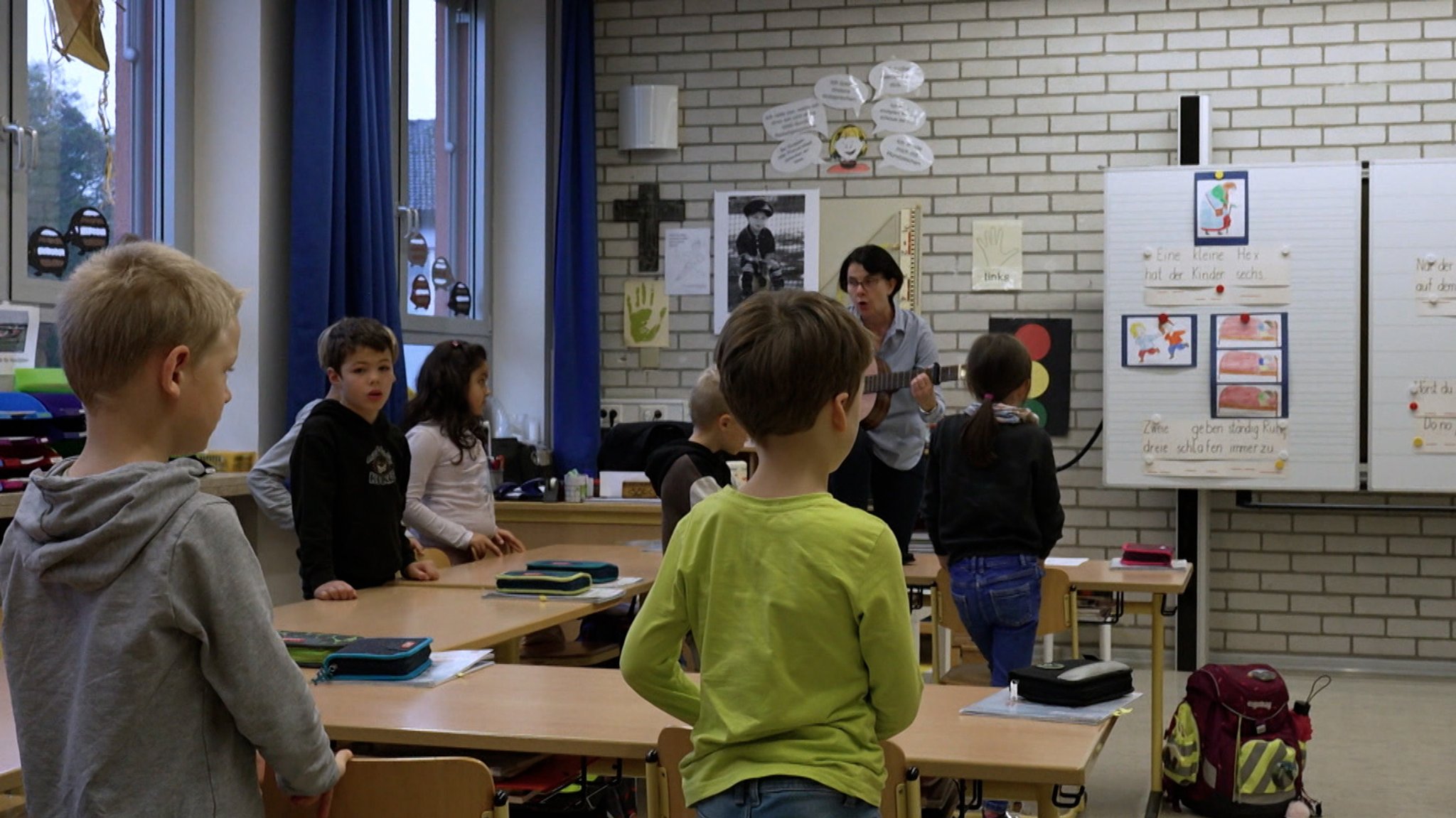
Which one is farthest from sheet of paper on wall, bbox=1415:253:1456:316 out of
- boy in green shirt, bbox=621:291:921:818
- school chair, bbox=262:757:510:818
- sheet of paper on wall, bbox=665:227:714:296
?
school chair, bbox=262:757:510:818

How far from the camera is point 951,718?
227 cm

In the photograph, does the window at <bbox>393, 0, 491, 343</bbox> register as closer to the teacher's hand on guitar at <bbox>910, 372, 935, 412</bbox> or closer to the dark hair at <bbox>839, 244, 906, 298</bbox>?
the dark hair at <bbox>839, 244, 906, 298</bbox>

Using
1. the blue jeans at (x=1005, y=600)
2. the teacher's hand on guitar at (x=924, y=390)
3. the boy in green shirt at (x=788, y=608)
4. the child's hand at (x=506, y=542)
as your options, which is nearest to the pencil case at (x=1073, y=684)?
the boy in green shirt at (x=788, y=608)

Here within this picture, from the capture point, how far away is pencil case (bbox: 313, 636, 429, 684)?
2.45m

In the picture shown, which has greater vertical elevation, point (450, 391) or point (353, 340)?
point (353, 340)

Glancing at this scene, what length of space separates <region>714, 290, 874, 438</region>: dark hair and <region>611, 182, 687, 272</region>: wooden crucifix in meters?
5.22

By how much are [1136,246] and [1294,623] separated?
1765mm

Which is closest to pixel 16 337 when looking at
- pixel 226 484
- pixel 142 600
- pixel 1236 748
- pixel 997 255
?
pixel 226 484

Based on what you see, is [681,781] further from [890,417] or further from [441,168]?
[441,168]

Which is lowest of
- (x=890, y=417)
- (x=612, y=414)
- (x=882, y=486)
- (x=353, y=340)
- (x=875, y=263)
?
(x=882, y=486)

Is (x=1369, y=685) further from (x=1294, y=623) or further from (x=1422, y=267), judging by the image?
(x=1422, y=267)

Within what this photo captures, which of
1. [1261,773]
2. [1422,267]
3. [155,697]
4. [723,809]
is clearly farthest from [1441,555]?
[155,697]

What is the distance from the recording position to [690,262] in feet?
22.6

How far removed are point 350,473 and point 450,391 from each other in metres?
0.81
